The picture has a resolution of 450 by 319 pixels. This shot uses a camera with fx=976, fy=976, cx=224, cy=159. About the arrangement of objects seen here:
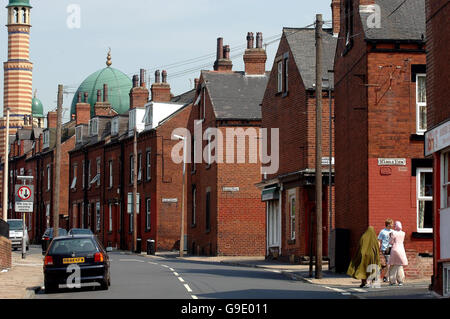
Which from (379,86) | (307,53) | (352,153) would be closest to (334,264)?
(352,153)

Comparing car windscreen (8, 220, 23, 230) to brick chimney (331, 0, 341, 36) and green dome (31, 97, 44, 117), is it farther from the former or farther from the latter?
green dome (31, 97, 44, 117)

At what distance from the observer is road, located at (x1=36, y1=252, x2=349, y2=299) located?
2205cm

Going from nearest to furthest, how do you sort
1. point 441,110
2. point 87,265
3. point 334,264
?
point 441,110 → point 87,265 → point 334,264

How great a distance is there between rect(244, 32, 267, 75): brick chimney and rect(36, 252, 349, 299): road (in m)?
24.8

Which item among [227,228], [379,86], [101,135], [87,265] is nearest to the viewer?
[87,265]

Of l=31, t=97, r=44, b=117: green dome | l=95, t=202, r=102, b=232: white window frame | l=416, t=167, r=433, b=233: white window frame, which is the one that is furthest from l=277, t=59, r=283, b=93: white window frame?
l=31, t=97, r=44, b=117: green dome

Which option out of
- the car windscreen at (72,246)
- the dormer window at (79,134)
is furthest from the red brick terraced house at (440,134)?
the dormer window at (79,134)

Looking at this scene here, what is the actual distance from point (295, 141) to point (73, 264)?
18.6 metres

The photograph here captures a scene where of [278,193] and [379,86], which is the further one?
[278,193]

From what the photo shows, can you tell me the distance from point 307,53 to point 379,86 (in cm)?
1272

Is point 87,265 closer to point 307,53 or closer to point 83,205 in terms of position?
point 307,53

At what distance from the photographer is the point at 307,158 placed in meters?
39.3

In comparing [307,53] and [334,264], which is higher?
[307,53]

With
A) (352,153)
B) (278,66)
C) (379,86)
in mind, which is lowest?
(352,153)
